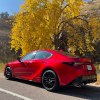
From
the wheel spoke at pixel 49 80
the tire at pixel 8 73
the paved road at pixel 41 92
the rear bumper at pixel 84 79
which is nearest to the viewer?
the paved road at pixel 41 92

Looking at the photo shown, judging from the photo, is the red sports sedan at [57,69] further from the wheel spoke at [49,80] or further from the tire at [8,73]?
the tire at [8,73]

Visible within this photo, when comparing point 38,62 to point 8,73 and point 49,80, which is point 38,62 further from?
point 8,73

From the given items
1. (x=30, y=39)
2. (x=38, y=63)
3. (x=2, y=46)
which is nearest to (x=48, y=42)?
(x=30, y=39)

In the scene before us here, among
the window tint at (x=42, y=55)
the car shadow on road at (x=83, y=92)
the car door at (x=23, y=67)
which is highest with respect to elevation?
the window tint at (x=42, y=55)

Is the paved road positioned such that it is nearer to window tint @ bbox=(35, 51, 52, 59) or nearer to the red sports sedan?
the red sports sedan

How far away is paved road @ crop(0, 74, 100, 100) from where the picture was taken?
9.19 m

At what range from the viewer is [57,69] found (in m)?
10.0

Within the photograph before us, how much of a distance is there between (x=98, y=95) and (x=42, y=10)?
19770 mm

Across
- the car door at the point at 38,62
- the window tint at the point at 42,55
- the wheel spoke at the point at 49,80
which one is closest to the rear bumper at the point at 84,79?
the wheel spoke at the point at 49,80

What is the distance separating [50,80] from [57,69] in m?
0.52

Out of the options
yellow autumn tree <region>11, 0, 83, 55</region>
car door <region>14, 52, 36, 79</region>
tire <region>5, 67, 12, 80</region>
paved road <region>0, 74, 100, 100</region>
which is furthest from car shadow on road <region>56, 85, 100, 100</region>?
yellow autumn tree <region>11, 0, 83, 55</region>

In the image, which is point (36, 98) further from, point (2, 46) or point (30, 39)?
point (2, 46)

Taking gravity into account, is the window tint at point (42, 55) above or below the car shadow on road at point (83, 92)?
above

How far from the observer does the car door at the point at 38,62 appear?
35.6ft
